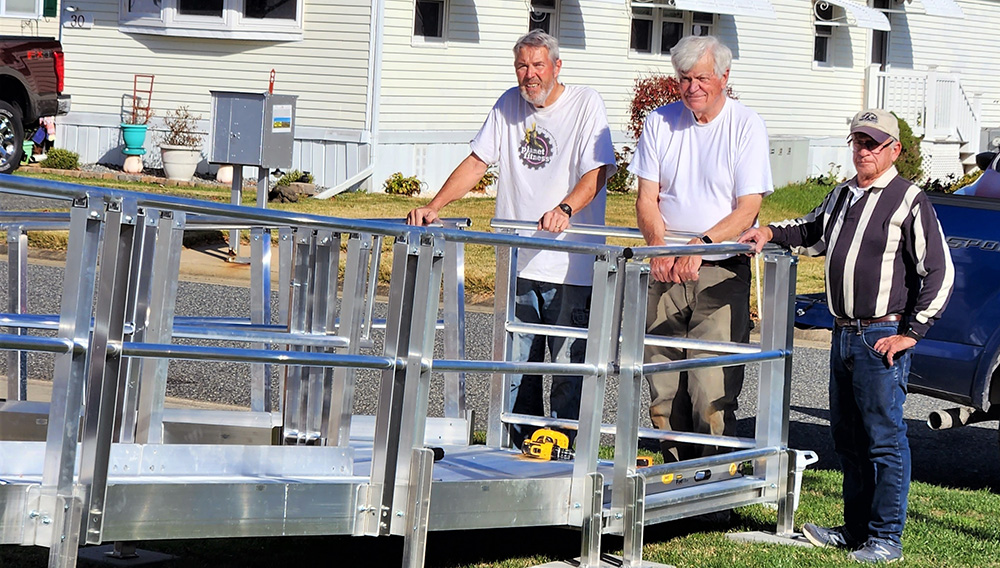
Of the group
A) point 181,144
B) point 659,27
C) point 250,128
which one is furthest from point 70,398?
point 659,27

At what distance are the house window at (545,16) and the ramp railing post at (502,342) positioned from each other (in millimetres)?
15169

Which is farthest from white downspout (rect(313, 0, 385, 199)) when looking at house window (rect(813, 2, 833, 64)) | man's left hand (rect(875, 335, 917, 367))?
man's left hand (rect(875, 335, 917, 367))

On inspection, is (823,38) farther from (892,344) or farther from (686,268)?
(892,344)

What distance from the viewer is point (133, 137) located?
19.4 m

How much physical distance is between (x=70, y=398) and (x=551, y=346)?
2.75 metres

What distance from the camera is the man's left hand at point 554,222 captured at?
5594mm

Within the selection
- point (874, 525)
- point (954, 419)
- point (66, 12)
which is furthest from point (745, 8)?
point (874, 525)

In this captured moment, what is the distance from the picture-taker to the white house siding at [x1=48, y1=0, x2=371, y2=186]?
18844 mm

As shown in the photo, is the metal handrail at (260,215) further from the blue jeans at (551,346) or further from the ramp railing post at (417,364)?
the blue jeans at (551,346)

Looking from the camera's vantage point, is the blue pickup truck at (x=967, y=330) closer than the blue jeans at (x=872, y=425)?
No

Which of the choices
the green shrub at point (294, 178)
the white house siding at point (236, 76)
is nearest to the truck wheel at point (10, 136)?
the white house siding at point (236, 76)

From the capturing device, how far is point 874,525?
5387mm

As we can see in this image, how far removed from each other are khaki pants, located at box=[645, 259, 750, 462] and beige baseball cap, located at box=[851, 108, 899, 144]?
2.67 feet

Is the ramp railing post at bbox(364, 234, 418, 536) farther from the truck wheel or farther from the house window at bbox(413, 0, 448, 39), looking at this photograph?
the house window at bbox(413, 0, 448, 39)
